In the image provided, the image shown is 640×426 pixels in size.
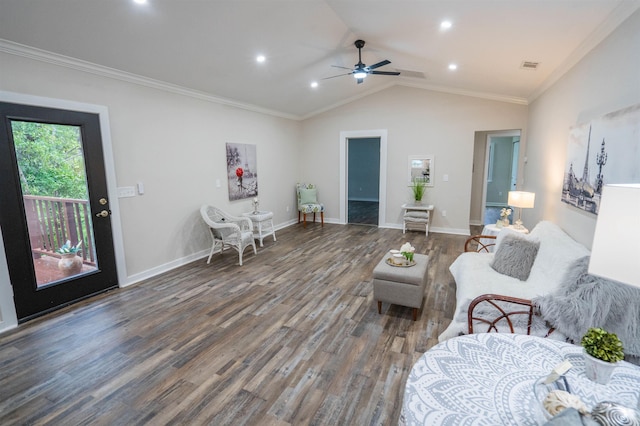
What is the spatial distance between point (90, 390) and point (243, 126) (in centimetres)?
457

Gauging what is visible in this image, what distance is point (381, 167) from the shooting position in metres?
6.78

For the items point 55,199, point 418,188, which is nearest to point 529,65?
point 418,188

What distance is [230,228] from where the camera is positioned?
471cm

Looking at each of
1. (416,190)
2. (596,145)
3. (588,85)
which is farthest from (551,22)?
(416,190)

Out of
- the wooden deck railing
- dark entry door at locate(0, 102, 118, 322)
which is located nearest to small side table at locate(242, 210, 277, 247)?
dark entry door at locate(0, 102, 118, 322)

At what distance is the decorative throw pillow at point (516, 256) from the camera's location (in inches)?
110

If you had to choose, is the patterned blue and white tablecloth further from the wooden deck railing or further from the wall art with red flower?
the wall art with red flower

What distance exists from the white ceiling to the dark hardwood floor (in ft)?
8.81

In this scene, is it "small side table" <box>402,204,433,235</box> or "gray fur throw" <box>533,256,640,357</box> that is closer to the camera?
"gray fur throw" <box>533,256,640,357</box>

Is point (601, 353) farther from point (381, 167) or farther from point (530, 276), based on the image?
point (381, 167)

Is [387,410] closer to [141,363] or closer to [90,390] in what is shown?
[141,363]

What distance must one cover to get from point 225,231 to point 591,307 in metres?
4.26

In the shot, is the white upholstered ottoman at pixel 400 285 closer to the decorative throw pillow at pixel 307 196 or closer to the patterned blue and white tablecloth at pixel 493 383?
the patterned blue and white tablecloth at pixel 493 383

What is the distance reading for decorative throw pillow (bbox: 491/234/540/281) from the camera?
2.80 meters
